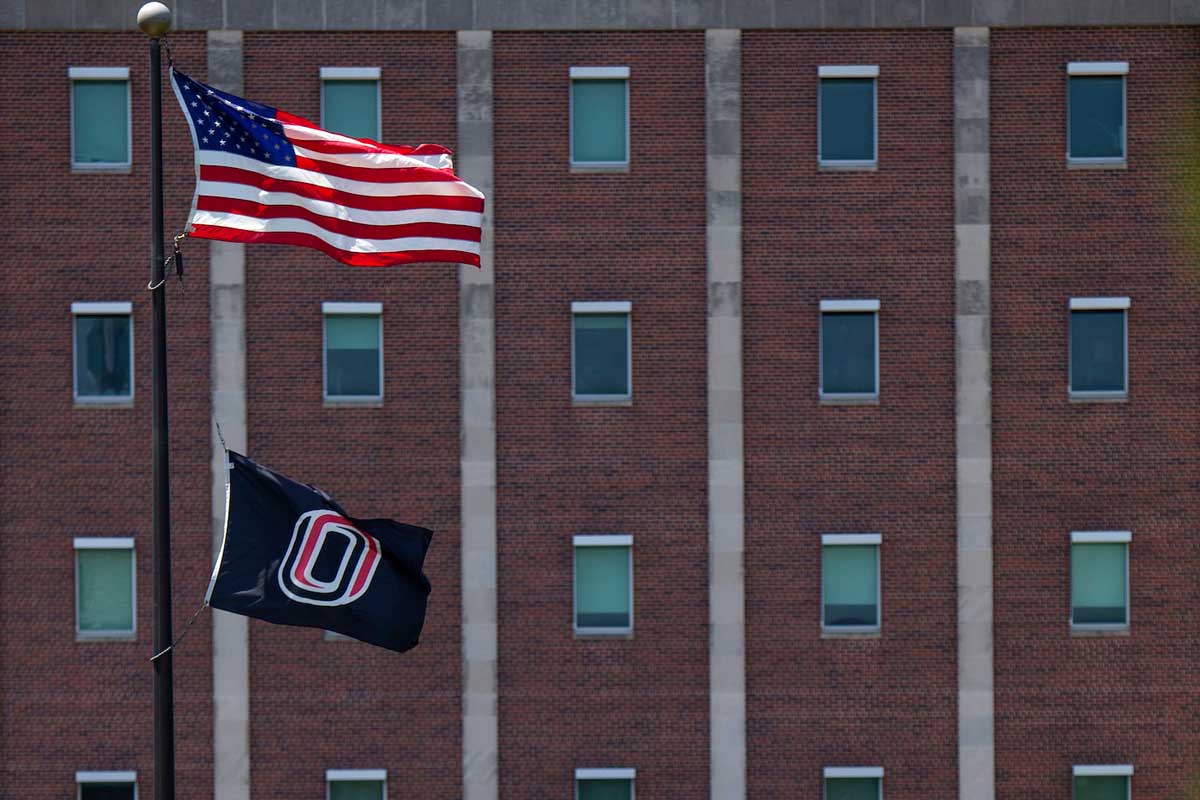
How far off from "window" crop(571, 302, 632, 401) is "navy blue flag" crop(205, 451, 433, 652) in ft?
30.0

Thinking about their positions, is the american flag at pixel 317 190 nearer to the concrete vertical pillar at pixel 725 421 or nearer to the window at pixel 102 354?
the concrete vertical pillar at pixel 725 421

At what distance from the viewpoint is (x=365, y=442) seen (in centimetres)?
2147

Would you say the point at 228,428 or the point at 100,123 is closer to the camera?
the point at 228,428

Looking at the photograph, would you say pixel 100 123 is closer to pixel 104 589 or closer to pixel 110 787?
pixel 104 589

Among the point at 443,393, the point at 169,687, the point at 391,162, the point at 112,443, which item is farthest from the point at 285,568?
the point at 112,443

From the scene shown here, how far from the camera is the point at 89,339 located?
2162 cm

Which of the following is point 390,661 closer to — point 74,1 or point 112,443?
point 112,443

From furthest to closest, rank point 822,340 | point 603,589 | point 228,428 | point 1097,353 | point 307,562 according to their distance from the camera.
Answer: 1. point 1097,353
2. point 822,340
3. point 603,589
4. point 228,428
5. point 307,562

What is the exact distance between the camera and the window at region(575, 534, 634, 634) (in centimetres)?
2167

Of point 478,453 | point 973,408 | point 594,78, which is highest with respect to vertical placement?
point 594,78

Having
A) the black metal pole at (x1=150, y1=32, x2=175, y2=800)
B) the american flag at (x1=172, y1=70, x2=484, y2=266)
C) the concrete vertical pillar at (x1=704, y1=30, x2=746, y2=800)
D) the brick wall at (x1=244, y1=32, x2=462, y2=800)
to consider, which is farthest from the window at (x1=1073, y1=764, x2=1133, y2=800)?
the black metal pole at (x1=150, y1=32, x2=175, y2=800)

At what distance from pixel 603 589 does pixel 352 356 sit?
6.27 m

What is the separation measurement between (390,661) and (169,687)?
381 inches

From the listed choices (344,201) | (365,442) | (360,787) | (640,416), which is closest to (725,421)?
(640,416)
